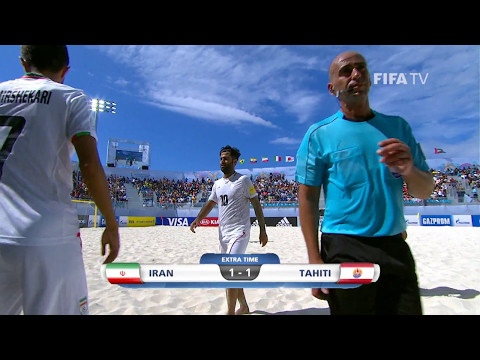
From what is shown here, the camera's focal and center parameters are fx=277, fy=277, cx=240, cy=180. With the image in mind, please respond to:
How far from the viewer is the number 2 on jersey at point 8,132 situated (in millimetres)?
1360

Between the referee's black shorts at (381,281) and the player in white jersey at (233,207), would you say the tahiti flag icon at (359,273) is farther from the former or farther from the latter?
the player in white jersey at (233,207)

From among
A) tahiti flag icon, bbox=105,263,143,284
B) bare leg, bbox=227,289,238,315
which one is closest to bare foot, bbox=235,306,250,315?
bare leg, bbox=227,289,238,315

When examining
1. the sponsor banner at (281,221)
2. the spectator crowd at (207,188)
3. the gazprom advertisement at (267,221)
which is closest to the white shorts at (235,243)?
the gazprom advertisement at (267,221)

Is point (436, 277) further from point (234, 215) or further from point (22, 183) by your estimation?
point (22, 183)

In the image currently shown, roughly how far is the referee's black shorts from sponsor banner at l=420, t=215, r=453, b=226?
765 inches

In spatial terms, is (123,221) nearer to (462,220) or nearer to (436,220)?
(436,220)

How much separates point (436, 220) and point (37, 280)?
20801mm

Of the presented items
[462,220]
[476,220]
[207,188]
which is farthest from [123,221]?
[476,220]

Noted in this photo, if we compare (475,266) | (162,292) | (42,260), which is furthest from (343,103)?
(475,266)

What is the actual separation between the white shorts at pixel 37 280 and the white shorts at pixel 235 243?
200cm

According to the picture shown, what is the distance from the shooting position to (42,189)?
53.8 inches

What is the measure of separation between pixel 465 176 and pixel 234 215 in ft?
82.4

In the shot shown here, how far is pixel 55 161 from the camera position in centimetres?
141

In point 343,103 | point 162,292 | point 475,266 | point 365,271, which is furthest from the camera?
point 475,266
